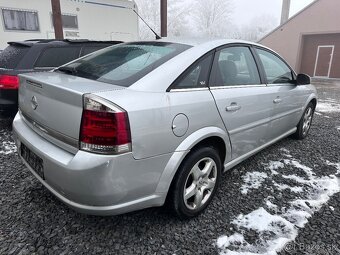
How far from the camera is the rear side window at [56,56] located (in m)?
4.55

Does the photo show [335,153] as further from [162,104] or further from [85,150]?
[85,150]

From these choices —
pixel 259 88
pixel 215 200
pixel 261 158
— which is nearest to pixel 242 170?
pixel 261 158

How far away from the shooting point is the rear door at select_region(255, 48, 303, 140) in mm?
3307

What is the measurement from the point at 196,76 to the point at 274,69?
170 cm

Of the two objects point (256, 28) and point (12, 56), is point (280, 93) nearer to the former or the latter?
point (12, 56)

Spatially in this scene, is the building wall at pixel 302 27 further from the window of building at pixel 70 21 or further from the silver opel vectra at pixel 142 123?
the silver opel vectra at pixel 142 123

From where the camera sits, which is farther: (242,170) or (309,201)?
(242,170)

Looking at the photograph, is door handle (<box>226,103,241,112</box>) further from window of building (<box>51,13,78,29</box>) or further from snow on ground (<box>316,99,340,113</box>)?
window of building (<box>51,13,78,29</box>)

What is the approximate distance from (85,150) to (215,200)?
4.89 feet

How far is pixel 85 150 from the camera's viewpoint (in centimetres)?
179

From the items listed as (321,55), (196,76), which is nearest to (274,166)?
(196,76)

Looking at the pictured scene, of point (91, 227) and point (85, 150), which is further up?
point (85, 150)

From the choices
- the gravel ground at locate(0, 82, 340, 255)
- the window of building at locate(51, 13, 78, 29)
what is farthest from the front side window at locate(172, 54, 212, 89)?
the window of building at locate(51, 13, 78, 29)

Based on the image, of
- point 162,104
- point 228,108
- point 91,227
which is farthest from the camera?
point 228,108
